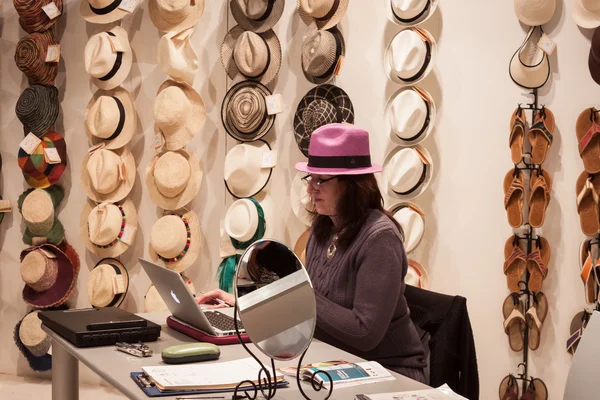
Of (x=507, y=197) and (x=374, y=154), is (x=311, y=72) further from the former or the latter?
(x=507, y=197)

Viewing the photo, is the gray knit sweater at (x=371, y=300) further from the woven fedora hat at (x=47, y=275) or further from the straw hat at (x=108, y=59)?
the woven fedora hat at (x=47, y=275)

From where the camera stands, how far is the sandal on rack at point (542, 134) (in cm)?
365

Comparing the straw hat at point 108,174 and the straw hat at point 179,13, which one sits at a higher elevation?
the straw hat at point 179,13

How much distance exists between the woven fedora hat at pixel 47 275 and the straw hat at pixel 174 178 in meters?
0.86

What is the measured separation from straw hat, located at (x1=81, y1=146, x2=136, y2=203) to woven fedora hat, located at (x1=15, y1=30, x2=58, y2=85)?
2.13 feet

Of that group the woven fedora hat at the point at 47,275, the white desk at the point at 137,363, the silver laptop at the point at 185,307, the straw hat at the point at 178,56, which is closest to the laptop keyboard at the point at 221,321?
the silver laptop at the point at 185,307

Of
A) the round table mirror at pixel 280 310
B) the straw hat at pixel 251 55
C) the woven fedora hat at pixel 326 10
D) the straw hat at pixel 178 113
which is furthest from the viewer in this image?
the straw hat at pixel 178 113

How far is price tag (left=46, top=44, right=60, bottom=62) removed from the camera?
508cm

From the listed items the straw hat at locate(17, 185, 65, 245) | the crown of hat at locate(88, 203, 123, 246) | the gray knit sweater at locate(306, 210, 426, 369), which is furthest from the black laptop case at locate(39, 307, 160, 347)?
the straw hat at locate(17, 185, 65, 245)

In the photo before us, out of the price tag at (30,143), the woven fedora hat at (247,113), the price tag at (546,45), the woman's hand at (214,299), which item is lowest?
the woman's hand at (214,299)

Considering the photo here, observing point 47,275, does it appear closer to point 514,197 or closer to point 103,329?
point 103,329

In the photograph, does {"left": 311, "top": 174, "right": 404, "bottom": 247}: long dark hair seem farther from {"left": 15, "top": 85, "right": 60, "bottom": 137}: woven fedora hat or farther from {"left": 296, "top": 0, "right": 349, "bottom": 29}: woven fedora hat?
{"left": 15, "top": 85, "right": 60, "bottom": 137}: woven fedora hat

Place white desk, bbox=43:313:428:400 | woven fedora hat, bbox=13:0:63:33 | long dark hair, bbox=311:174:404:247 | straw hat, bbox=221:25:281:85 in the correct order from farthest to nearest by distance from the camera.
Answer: woven fedora hat, bbox=13:0:63:33 → straw hat, bbox=221:25:281:85 → long dark hair, bbox=311:174:404:247 → white desk, bbox=43:313:428:400

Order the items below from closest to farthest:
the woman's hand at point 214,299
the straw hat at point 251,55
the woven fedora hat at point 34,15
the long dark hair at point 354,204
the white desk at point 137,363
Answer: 1. the white desk at point 137,363
2. the long dark hair at point 354,204
3. the woman's hand at point 214,299
4. the straw hat at point 251,55
5. the woven fedora hat at point 34,15
